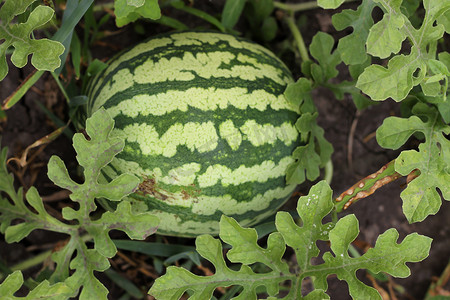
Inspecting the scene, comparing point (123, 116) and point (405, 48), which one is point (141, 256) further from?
point (405, 48)

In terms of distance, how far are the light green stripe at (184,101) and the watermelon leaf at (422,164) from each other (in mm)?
530

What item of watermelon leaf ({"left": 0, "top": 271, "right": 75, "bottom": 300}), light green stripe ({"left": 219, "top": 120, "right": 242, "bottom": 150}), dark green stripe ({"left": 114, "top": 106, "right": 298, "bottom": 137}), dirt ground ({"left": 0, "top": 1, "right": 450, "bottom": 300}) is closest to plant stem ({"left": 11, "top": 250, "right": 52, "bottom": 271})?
dirt ground ({"left": 0, "top": 1, "right": 450, "bottom": 300})

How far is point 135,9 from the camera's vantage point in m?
1.81

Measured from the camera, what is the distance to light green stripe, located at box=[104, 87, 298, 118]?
173 cm

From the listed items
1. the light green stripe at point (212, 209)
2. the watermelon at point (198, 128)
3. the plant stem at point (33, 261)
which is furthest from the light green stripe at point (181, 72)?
the plant stem at point (33, 261)

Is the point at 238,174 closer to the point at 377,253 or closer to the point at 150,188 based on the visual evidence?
the point at 150,188

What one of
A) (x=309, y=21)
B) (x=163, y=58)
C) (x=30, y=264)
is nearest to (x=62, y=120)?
(x=30, y=264)

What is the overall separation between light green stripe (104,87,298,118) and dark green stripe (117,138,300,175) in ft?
0.41

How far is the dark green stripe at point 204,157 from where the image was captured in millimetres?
1720

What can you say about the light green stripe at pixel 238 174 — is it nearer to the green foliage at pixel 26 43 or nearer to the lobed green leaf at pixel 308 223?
the lobed green leaf at pixel 308 223

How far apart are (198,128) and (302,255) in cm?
57

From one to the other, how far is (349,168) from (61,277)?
1.57 meters

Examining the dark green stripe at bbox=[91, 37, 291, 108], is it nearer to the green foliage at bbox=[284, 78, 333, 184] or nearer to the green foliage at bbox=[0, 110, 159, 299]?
the green foliage at bbox=[284, 78, 333, 184]

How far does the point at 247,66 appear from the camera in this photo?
187cm
